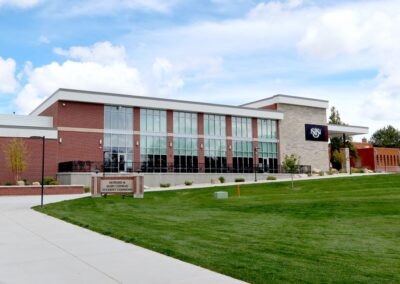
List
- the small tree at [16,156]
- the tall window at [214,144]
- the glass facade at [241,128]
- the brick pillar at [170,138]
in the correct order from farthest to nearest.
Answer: the glass facade at [241,128]
the tall window at [214,144]
the brick pillar at [170,138]
the small tree at [16,156]

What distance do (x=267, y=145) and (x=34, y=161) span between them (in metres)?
28.0

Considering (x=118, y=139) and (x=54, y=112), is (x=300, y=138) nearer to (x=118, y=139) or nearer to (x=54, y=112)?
(x=118, y=139)

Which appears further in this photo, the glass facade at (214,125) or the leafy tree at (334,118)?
the leafy tree at (334,118)

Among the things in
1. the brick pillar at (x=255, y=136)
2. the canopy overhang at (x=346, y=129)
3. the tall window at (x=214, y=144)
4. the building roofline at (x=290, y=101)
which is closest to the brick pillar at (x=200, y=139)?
the tall window at (x=214, y=144)

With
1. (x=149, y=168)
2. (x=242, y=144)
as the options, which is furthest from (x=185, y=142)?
(x=242, y=144)

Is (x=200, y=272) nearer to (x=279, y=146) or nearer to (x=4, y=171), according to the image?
(x=4, y=171)

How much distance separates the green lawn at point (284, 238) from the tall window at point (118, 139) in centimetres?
2593

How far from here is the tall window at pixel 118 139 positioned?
144 ft

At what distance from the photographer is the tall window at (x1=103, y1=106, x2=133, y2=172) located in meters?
43.8

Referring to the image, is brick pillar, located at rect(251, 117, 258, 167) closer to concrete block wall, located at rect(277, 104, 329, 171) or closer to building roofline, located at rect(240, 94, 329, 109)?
concrete block wall, located at rect(277, 104, 329, 171)

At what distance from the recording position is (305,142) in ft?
189

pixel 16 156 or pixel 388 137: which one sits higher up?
pixel 388 137

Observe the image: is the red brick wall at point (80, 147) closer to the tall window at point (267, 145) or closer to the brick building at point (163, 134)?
the brick building at point (163, 134)

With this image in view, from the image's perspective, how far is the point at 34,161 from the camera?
40.0m
